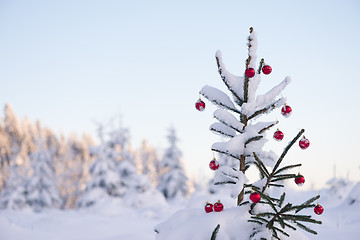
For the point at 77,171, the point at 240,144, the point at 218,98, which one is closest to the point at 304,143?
the point at 240,144

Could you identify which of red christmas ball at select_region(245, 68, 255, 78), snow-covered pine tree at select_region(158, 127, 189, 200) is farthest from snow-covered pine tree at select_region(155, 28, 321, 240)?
snow-covered pine tree at select_region(158, 127, 189, 200)

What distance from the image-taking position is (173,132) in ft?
94.7

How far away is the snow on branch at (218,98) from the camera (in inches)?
123

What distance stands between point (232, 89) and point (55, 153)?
4606 cm

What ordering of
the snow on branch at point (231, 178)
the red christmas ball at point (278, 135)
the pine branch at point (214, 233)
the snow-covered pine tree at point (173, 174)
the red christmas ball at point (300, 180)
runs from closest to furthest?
the pine branch at point (214, 233) < the red christmas ball at point (300, 180) < the snow on branch at point (231, 178) < the red christmas ball at point (278, 135) < the snow-covered pine tree at point (173, 174)

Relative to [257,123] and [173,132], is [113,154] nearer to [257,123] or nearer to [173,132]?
[173,132]

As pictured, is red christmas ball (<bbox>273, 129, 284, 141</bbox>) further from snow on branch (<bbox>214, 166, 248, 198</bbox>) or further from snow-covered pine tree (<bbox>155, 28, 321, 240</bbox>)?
snow on branch (<bbox>214, 166, 248, 198</bbox>)

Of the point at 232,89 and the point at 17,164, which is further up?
the point at 232,89

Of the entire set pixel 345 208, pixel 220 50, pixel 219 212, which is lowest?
pixel 345 208

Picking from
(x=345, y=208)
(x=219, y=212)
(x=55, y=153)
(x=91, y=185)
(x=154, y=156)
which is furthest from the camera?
(x=154, y=156)

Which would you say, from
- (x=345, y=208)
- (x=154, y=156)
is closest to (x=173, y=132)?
(x=345, y=208)

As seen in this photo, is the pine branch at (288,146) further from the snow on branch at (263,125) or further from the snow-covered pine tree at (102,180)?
the snow-covered pine tree at (102,180)

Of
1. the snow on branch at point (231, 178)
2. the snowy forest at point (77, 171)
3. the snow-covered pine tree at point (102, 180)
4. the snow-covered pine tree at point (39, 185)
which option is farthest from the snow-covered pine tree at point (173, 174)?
the snow on branch at point (231, 178)

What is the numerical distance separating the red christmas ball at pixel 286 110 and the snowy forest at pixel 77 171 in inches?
697
